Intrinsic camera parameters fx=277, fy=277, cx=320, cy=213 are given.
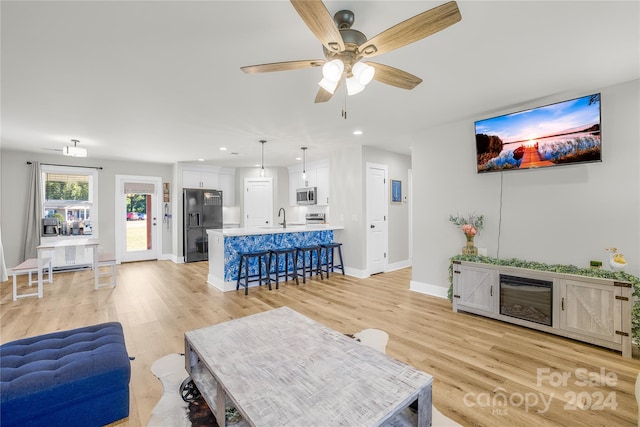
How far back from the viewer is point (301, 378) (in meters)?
1.42

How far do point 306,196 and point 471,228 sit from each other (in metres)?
4.17

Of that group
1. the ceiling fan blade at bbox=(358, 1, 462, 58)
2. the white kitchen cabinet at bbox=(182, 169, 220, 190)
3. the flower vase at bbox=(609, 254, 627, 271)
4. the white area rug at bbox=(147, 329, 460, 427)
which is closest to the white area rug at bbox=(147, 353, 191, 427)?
the white area rug at bbox=(147, 329, 460, 427)

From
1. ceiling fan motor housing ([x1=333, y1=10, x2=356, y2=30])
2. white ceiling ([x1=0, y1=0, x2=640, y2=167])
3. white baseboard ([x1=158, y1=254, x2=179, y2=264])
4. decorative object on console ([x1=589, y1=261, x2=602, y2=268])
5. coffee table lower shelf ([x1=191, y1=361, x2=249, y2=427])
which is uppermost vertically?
white ceiling ([x1=0, y1=0, x2=640, y2=167])

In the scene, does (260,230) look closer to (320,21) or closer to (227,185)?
(227,185)

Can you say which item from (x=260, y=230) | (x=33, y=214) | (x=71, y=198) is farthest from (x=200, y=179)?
(x=260, y=230)

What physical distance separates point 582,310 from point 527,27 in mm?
2603

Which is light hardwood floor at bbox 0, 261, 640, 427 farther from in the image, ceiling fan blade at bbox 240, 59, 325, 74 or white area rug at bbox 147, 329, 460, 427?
ceiling fan blade at bbox 240, 59, 325, 74

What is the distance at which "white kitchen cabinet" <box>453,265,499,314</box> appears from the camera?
3262mm

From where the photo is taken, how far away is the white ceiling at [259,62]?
176 centimetres

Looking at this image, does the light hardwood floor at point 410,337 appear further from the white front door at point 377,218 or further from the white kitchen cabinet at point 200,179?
the white kitchen cabinet at point 200,179

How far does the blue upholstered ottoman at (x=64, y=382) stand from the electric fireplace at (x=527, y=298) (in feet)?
11.9

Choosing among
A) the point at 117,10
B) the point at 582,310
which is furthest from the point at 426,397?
the point at 117,10

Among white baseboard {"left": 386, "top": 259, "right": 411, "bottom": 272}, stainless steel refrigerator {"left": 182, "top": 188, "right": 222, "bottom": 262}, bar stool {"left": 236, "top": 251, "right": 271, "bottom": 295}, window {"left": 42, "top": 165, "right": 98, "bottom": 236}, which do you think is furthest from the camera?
stainless steel refrigerator {"left": 182, "top": 188, "right": 222, "bottom": 262}

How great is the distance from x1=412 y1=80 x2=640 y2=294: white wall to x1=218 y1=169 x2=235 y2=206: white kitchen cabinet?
561 cm
